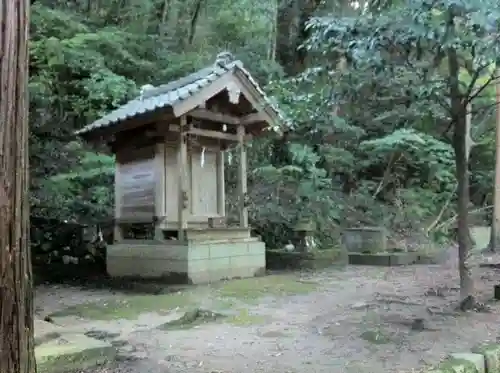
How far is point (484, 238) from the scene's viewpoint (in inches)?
651

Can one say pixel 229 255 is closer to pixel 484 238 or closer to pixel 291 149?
pixel 291 149

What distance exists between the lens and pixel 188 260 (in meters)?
8.80

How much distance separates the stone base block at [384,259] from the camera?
12.0 m

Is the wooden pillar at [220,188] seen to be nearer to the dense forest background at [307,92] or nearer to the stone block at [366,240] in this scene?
the dense forest background at [307,92]

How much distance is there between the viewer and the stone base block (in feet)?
39.3

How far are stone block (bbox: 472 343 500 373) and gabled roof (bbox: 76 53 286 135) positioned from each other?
586 cm

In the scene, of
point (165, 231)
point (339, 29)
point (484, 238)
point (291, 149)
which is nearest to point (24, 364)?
point (339, 29)

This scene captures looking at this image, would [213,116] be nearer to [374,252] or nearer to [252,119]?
[252,119]

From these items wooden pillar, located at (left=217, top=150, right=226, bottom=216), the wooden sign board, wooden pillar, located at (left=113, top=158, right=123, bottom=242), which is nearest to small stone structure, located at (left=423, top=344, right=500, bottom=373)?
the wooden sign board

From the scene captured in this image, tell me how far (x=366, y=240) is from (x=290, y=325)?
7463mm

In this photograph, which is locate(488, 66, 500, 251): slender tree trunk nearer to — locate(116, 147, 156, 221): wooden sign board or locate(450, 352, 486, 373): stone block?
locate(116, 147, 156, 221): wooden sign board

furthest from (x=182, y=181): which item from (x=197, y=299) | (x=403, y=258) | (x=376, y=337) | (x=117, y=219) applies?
(x=403, y=258)

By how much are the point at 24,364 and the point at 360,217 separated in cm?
1376

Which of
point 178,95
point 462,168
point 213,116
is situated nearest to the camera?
point 462,168
